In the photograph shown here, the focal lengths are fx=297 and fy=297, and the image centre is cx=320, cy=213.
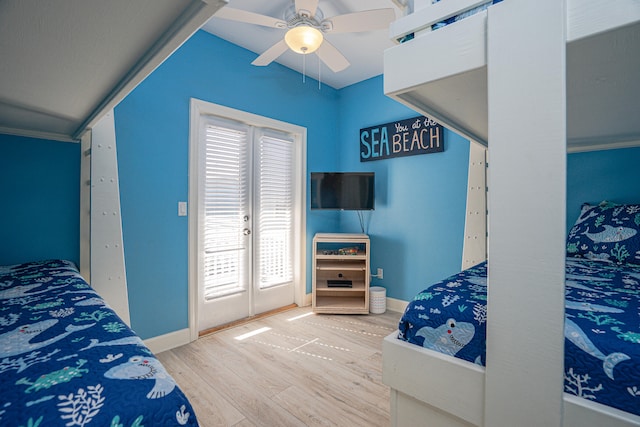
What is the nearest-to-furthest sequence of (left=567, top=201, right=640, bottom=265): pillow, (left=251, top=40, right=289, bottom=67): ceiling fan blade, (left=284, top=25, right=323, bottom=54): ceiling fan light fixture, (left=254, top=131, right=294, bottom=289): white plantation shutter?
1. (left=567, top=201, right=640, bottom=265): pillow
2. (left=284, top=25, right=323, bottom=54): ceiling fan light fixture
3. (left=251, top=40, right=289, bottom=67): ceiling fan blade
4. (left=254, top=131, right=294, bottom=289): white plantation shutter

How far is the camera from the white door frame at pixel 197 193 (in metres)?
2.43

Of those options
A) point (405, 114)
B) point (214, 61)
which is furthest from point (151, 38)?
point (405, 114)

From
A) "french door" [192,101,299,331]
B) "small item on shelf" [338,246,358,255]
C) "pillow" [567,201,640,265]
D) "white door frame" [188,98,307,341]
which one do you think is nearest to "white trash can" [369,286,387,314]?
"small item on shelf" [338,246,358,255]

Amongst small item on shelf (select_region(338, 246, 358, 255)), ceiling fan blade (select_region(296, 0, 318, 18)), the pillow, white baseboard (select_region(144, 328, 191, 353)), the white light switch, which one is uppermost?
ceiling fan blade (select_region(296, 0, 318, 18))

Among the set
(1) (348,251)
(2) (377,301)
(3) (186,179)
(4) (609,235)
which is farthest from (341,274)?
(4) (609,235)

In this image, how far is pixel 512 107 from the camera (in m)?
0.74

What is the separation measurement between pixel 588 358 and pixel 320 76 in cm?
326

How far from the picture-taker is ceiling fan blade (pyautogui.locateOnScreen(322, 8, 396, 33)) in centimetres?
172

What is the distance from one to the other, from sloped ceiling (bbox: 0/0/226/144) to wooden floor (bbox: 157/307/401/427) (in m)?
1.61

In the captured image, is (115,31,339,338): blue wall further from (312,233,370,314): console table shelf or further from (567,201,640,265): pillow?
(567,201,640,265): pillow

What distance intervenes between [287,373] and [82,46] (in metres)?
1.93

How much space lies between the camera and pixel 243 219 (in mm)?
2859

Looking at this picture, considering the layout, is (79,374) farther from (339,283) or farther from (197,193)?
(339,283)

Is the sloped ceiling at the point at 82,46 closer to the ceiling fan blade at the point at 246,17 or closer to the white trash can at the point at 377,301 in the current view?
the ceiling fan blade at the point at 246,17
